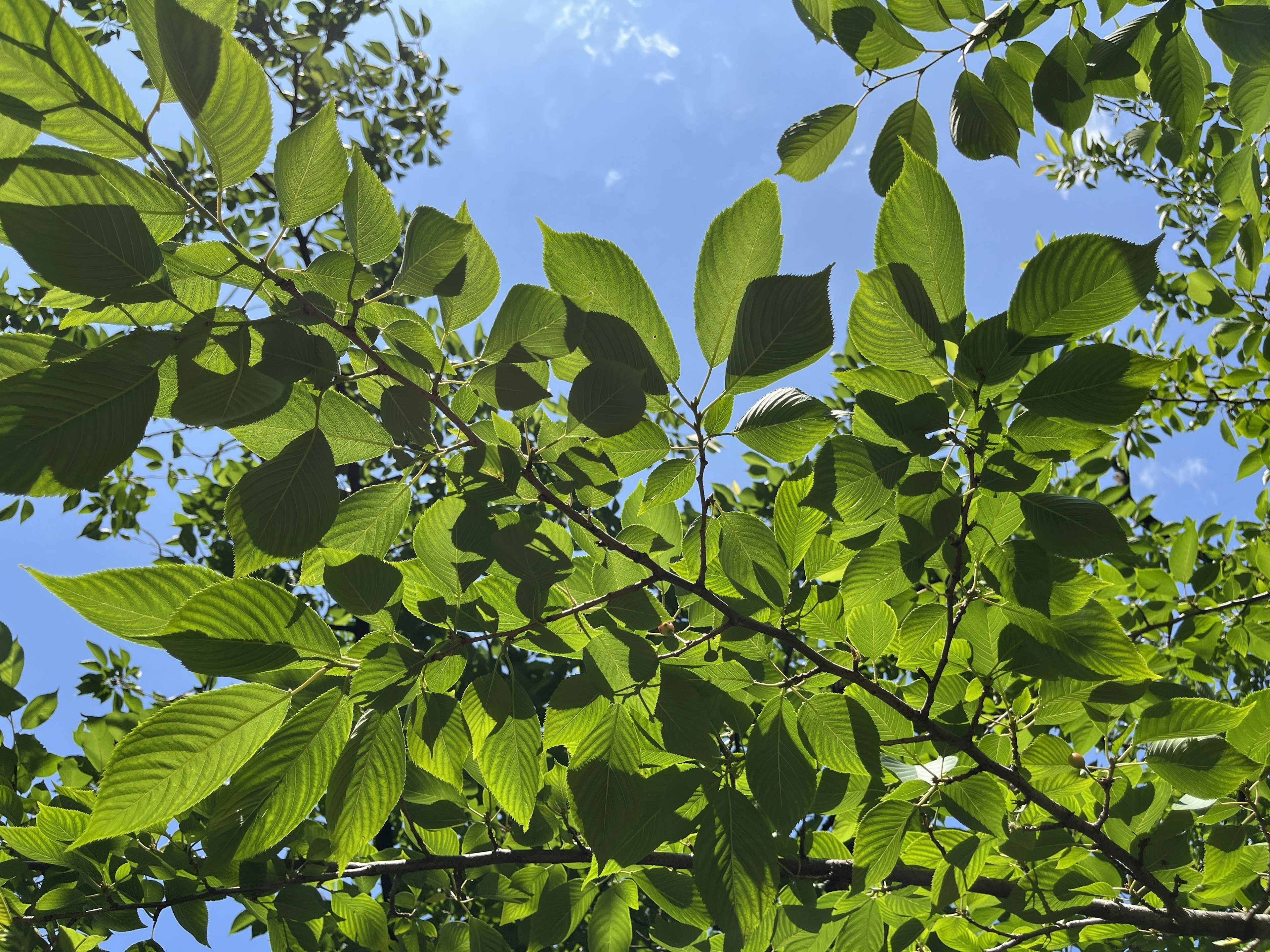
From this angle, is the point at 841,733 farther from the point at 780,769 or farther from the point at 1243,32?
the point at 1243,32

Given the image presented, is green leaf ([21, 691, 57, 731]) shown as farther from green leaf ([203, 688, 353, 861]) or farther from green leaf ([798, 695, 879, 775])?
green leaf ([798, 695, 879, 775])

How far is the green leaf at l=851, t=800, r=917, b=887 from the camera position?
1.08 meters

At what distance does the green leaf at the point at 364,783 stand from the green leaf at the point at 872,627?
626 millimetres

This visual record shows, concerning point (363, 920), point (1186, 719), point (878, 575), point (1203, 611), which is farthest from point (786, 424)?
point (1203, 611)

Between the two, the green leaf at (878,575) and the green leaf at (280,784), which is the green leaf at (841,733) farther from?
the green leaf at (280,784)

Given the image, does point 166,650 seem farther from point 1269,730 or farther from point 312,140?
point 1269,730

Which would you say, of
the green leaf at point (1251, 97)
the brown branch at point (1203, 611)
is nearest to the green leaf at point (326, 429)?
the green leaf at point (1251, 97)

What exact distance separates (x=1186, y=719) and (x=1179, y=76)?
3.33 ft

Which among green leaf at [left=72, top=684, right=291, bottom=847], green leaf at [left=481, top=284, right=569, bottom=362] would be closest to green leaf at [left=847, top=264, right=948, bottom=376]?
green leaf at [left=481, top=284, right=569, bottom=362]

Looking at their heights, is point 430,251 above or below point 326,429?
above

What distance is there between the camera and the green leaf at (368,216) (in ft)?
2.44

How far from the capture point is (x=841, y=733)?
3.22 feet

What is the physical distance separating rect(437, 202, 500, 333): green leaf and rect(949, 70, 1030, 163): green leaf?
0.80 meters

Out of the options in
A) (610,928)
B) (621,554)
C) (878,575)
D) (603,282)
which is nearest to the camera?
(603,282)
